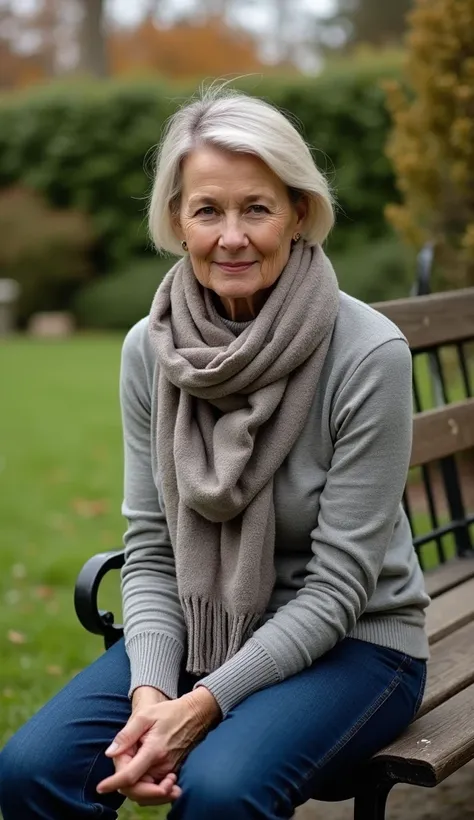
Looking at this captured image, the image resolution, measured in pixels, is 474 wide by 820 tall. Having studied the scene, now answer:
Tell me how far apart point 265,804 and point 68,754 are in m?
0.46

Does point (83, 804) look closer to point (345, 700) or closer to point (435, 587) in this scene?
point (345, 700)

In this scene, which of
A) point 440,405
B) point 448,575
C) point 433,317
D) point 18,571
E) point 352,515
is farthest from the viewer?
point 18,571

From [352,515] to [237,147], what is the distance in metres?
0.82

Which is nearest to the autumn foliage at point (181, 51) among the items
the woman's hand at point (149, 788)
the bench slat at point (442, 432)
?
the bench slat at point (442, 432)

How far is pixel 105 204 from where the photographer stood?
774 inches

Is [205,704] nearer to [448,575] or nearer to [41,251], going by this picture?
[448,575]

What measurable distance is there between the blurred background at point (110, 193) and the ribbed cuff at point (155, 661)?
3.55 feet

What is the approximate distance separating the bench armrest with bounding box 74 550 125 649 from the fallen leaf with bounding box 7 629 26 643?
1852 mm

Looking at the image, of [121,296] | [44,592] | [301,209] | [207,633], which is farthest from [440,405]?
[121,296]

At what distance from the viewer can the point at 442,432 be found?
3707 millimetres

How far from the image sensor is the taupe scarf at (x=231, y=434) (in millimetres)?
2562

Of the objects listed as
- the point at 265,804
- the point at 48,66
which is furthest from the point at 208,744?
the point at 48,66

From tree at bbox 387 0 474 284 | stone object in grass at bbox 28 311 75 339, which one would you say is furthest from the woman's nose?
stone object in grass at bbox 28 311 75 339

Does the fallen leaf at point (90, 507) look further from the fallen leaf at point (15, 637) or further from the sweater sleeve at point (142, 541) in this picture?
the sweater sleeve at point (142, 541)
